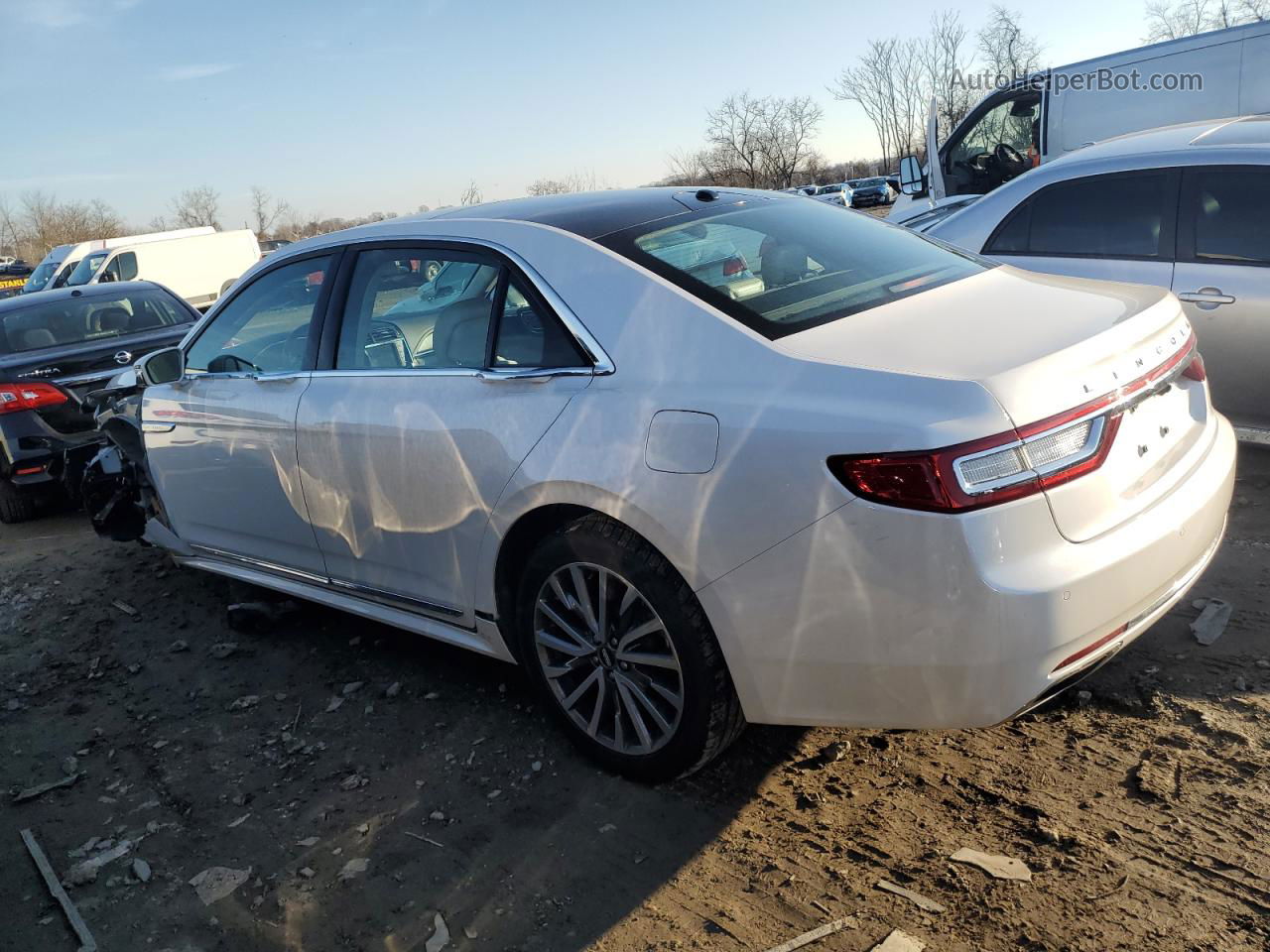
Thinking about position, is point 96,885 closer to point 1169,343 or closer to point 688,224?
point 688,224

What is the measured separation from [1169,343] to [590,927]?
2199 millimetres

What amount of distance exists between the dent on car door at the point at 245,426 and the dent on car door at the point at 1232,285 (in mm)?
3863

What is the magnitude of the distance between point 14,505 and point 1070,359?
24.9 feet

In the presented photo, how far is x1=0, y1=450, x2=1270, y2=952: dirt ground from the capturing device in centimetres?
247

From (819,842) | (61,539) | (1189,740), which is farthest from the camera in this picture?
(61,539)

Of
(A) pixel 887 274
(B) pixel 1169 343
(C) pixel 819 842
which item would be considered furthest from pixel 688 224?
(C) pixel 819 842

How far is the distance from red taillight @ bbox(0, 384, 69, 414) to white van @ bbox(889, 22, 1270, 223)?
639 cm

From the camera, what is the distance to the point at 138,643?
4.83 m

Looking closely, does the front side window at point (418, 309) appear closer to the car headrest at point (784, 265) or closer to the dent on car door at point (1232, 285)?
the car headrest at point (784, 265)

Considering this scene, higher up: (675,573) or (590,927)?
(675,573)

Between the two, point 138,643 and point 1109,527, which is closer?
point 1109,527

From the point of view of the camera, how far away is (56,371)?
727cm

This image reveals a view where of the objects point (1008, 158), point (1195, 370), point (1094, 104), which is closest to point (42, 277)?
point (1008, 158)

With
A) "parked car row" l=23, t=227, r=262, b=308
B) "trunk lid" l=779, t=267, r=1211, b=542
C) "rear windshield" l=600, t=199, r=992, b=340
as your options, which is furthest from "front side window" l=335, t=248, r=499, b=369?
"parked car row" l=23, t=227, r=262, b=308
